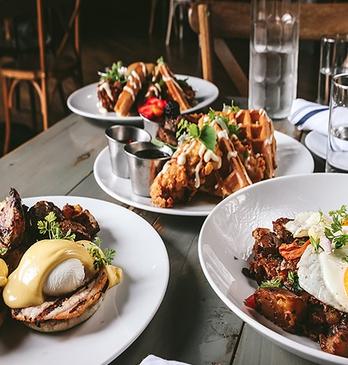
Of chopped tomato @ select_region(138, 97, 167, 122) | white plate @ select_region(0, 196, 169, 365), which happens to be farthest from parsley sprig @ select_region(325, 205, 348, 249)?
chopped tomato @ select_region(138, 97, 167, 122)

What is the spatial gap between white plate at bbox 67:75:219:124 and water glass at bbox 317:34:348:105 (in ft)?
1.12

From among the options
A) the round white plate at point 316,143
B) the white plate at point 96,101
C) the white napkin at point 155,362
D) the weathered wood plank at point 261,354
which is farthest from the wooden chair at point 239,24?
the white napkin at point 155,362

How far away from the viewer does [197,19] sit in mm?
2291

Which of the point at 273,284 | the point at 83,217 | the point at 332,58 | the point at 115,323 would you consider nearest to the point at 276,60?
the point at 332,58

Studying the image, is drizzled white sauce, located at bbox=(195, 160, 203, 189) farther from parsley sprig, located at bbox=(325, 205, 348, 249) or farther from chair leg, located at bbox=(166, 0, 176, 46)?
chair leg, located at bbox=(166, 0, 176, 46)

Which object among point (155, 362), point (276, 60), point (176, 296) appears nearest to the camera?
point (155, 362)

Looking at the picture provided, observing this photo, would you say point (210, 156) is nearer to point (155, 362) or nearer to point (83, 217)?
point (83, 217)

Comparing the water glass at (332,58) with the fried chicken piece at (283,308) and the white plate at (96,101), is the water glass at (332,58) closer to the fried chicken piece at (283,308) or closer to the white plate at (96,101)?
the white plate at (96,101)

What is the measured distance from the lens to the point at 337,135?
132cm

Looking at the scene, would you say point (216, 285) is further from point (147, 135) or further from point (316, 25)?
point (316, 25)

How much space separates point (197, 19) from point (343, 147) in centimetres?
115

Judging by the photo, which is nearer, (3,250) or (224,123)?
(3,250)

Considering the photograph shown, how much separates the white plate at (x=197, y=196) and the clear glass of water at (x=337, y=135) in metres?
0.05

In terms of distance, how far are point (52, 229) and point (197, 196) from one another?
0.42 meters
